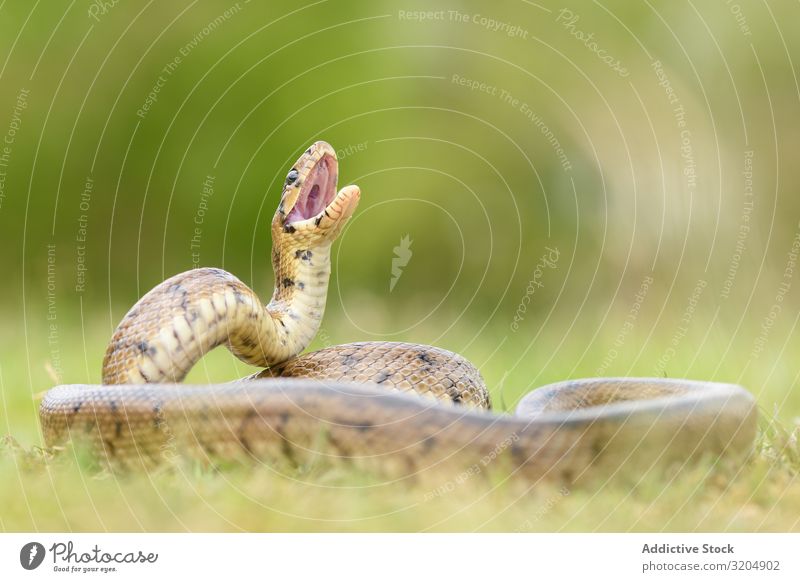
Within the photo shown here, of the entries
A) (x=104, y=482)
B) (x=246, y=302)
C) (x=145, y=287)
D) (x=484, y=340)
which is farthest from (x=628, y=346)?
(x=145, y=287)

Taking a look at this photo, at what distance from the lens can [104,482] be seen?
3748 millimetres

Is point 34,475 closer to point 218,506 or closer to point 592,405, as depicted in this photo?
point 218,506

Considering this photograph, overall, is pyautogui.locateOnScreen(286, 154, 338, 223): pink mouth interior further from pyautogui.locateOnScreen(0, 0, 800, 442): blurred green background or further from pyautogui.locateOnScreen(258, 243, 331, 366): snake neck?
pyautogui.locateOnScreen(0, 0, 800, 442): blurred green background

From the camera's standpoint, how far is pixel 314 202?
5.56 metres

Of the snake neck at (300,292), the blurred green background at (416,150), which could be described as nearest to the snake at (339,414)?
the snake neck at (300,292)

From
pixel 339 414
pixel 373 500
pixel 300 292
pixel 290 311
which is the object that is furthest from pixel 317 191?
pixel 373 500

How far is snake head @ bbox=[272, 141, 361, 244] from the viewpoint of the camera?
5.20 meters

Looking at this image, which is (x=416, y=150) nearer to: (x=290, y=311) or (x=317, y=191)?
(x=317, y=191)

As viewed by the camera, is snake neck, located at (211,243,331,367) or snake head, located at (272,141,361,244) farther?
snake head, located at (272,141,361,244)

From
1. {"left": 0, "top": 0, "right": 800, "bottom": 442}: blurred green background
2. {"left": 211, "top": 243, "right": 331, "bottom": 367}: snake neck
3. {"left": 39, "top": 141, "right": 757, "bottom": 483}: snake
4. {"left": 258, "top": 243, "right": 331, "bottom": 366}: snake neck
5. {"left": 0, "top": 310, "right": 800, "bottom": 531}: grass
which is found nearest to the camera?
{"left": 0, "top": 310, "right": 800, "bottom": 531}: grass

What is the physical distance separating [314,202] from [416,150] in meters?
5.04

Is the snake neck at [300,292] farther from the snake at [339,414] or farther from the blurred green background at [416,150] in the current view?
the blurred green background at [416,150]

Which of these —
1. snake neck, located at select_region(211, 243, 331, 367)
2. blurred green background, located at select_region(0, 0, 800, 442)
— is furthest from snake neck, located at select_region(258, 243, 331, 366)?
blurred green background, located at select_region(0, 0, 800, 442)

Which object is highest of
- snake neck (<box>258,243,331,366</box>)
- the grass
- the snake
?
snake neck (<box>258,243,331,366</box>)
